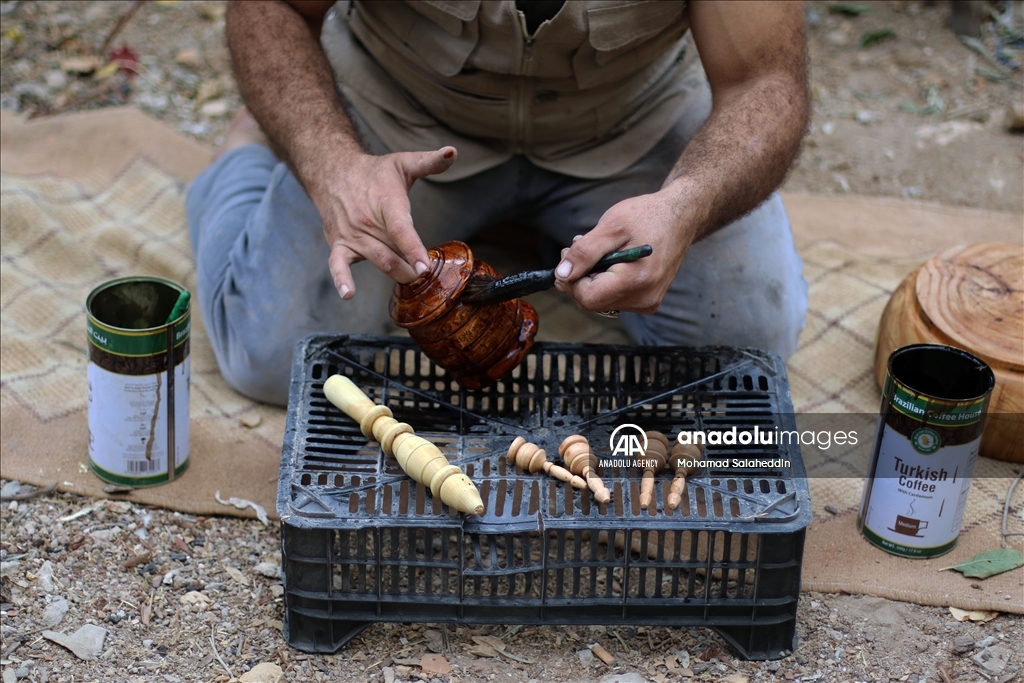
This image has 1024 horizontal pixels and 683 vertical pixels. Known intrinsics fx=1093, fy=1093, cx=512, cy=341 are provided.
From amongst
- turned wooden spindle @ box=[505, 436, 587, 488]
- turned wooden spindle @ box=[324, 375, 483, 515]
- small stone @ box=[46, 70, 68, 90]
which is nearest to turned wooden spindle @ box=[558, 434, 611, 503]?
turned wooden spindle @ box=[505, 436, 587, 488]

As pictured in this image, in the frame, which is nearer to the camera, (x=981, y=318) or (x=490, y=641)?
(x=490, y=641)

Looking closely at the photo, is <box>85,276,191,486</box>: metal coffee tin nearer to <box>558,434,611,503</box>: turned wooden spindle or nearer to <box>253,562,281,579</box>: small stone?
<box>253,562,281,579</box>: small stone

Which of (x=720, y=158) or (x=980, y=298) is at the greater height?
(x=720, y=158)

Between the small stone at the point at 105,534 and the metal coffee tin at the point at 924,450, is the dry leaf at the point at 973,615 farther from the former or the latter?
the small stone at the point at 105,534

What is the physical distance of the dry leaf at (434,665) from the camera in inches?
75.2

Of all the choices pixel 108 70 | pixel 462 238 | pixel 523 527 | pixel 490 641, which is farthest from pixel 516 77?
pixel 108 70

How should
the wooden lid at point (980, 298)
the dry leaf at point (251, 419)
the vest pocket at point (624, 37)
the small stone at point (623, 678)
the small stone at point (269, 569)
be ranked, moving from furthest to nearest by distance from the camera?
the dry leaf at point (251, 419) → the wooden lid at point (980, 298) → the vest pocket at point (624, 37) → the small stone at point (269, 569) → the small stone at point (623, 678)

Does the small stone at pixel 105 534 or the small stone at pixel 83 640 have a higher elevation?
the small stone at pixel 83 640

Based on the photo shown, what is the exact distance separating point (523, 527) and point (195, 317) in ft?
5.33

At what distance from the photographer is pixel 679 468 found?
6.43 ft

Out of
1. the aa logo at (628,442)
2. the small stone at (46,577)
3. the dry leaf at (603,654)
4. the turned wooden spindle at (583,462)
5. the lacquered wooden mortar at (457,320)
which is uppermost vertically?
the lacquered wooden mortar at (457,320)

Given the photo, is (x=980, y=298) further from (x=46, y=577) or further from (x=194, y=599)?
(x=46, y=577)

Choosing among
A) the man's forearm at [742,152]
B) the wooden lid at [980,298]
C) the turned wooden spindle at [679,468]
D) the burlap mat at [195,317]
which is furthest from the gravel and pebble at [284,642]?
the man's forearm at [742,152]

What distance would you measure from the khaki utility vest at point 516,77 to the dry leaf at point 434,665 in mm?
1220
